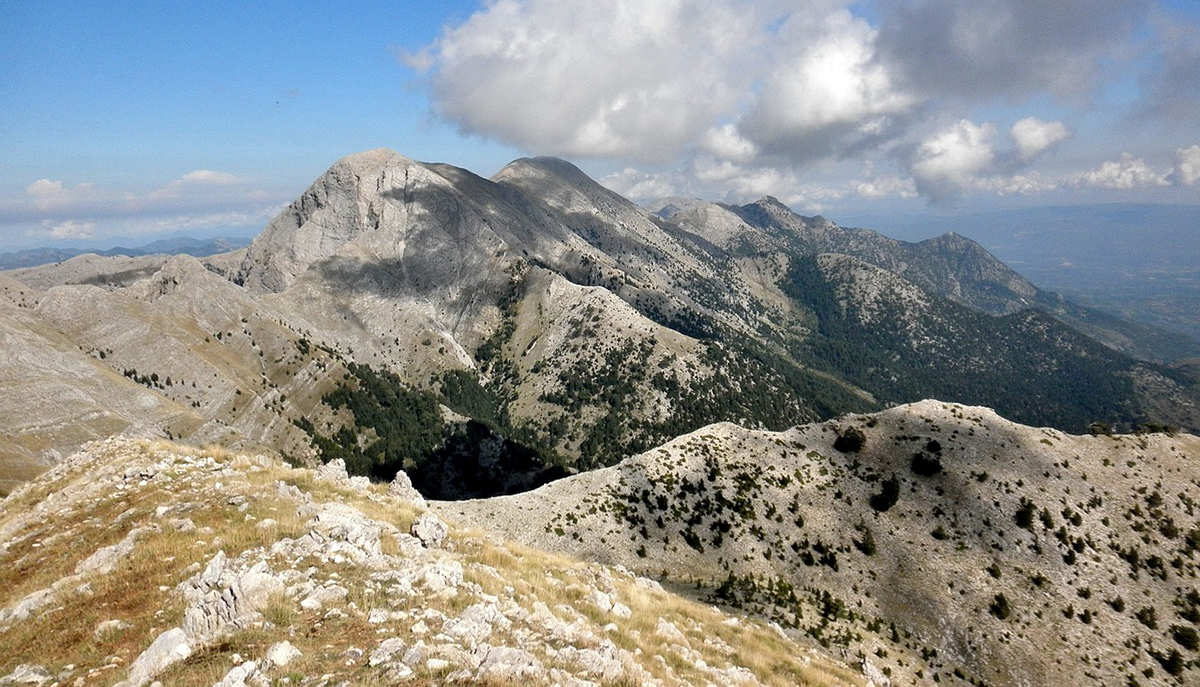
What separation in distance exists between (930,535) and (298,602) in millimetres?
76319

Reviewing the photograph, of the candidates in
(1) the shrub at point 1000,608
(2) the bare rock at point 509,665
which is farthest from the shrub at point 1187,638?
(2) the bare rock at point 509,665

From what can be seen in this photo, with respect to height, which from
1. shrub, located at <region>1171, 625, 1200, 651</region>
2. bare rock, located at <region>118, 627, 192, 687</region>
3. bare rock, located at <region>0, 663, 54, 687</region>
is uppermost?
bare rock, located at <region>118, 627, 192, 687</region>

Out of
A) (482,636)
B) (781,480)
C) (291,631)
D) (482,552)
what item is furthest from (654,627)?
(781,480)

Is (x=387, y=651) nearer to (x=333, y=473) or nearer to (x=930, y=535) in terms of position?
(x=333, y=473)

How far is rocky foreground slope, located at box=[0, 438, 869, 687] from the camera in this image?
11.6 meters

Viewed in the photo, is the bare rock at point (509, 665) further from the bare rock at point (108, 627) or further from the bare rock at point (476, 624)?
the bare rock at point (108, 627)

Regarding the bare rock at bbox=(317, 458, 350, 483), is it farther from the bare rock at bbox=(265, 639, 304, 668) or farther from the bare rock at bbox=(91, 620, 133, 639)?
the bare rock at bbox=(265, 639, 304, 668)

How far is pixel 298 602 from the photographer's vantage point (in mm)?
14258

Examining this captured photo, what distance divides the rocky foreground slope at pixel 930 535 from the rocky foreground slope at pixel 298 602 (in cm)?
3483

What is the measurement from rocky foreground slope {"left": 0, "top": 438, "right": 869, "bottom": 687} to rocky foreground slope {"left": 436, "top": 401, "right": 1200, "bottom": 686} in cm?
3483

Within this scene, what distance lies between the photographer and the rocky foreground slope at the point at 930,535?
5425 cm

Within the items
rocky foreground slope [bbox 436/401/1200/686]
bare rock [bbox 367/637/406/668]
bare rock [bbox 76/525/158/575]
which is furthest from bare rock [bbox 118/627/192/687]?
rocky foreground slope [bbox 436/401/1200/686]

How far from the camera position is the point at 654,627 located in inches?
856

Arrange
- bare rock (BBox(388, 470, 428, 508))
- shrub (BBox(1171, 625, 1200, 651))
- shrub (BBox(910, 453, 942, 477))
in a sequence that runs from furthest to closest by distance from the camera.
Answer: shrub (BBox(910, 453, 942, 477)), shrub (BBox(1171, 625, 1200, 651)), bare rock (BBox(388, 470, 428, 508))
